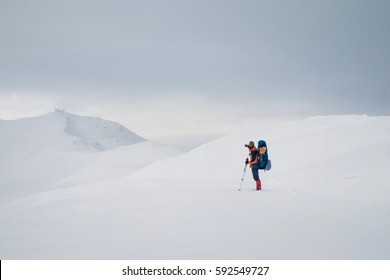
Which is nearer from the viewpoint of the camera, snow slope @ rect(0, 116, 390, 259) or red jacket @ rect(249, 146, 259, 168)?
snow slope @ rect(0, 116, 390, 259)

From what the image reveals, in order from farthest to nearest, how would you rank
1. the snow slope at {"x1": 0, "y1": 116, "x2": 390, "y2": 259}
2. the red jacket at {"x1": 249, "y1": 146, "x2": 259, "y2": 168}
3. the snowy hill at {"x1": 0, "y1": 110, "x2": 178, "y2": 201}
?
the snowy hill at {"x1": 0, "y1": 110, "x2": 178, "y2": 201} < the red jacket at {"x1": 249, "y1": 146, "x2": 259, "y2": 168} < the snow slope at {"x1": 0, "y1": 116, "x2": 390, "y2": 259}

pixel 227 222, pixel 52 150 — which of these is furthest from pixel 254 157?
pixel 52 150

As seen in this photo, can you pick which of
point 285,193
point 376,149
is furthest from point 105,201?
point 376,149

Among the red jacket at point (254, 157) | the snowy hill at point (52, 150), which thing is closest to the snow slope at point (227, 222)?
the red jacket at point (254, 157)

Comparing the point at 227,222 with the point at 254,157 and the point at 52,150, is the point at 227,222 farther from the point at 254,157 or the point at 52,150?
the point at 52,150

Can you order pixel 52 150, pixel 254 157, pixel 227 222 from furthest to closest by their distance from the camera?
pixel 52 150 → pixel 254 157 → pixel 227 222

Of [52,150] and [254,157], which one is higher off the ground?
[52,150]

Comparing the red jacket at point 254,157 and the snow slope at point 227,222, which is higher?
the red jacket at point 254,157

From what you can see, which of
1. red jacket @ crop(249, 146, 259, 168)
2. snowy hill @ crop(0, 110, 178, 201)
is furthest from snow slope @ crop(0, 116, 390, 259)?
snowy hill @ crop(0, 110, 178, 201)

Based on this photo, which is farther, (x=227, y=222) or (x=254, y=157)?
(x=254, y=157)

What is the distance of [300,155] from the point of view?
848 inches

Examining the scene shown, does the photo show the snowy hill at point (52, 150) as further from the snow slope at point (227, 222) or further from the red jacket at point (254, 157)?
the red jacket at point (254, 157)

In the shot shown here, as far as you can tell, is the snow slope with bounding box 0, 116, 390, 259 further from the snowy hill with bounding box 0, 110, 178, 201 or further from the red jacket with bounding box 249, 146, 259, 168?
the snowy hill with bounding box 0, 110, 178, 201

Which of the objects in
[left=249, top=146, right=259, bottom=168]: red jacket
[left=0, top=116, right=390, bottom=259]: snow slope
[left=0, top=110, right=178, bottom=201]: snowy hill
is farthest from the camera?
[left=0, top=110, right=178, bottom=201]: snowy hill
